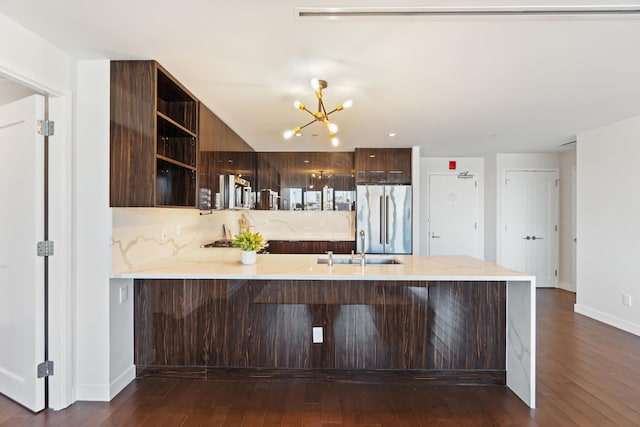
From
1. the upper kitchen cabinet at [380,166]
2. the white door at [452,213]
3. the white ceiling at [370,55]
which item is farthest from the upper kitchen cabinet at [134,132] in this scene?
the white door at [452,213]

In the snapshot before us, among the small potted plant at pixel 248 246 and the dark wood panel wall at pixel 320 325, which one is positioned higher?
the small potted plant at pixel 248 246

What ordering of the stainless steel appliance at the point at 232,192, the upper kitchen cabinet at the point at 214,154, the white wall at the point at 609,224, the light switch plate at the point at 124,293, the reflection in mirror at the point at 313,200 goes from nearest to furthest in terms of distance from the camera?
the light switch plate at the point at 124,293
the upper kitchen cabinet at the point at 214,154
the stainless steel appliance at the point at 232,192
the white wall at the point at 609,224
the reflection in mirror at the point at 313,200

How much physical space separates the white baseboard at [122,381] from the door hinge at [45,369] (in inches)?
15.6

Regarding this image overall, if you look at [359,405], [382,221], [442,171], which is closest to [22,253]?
[359,405]

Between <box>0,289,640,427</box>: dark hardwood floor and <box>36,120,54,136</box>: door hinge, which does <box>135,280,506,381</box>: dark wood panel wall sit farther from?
<box>36,120,54,136</box>: door hinge

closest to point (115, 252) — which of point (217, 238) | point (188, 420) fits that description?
point (188, 420)

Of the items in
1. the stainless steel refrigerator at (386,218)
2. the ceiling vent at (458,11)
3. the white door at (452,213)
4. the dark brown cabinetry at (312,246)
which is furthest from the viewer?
the white door at (452,213)

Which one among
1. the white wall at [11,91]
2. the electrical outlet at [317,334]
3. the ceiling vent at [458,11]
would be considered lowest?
the electrical outlet at [317,334]

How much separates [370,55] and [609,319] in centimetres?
431

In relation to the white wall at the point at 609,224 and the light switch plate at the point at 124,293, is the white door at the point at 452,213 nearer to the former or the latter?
the white wall at the point at 609,224

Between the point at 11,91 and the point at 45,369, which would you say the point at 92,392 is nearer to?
the point at 45,369

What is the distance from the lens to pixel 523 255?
6141mm

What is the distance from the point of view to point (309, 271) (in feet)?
8.38

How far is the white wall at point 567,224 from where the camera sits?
587 cm
